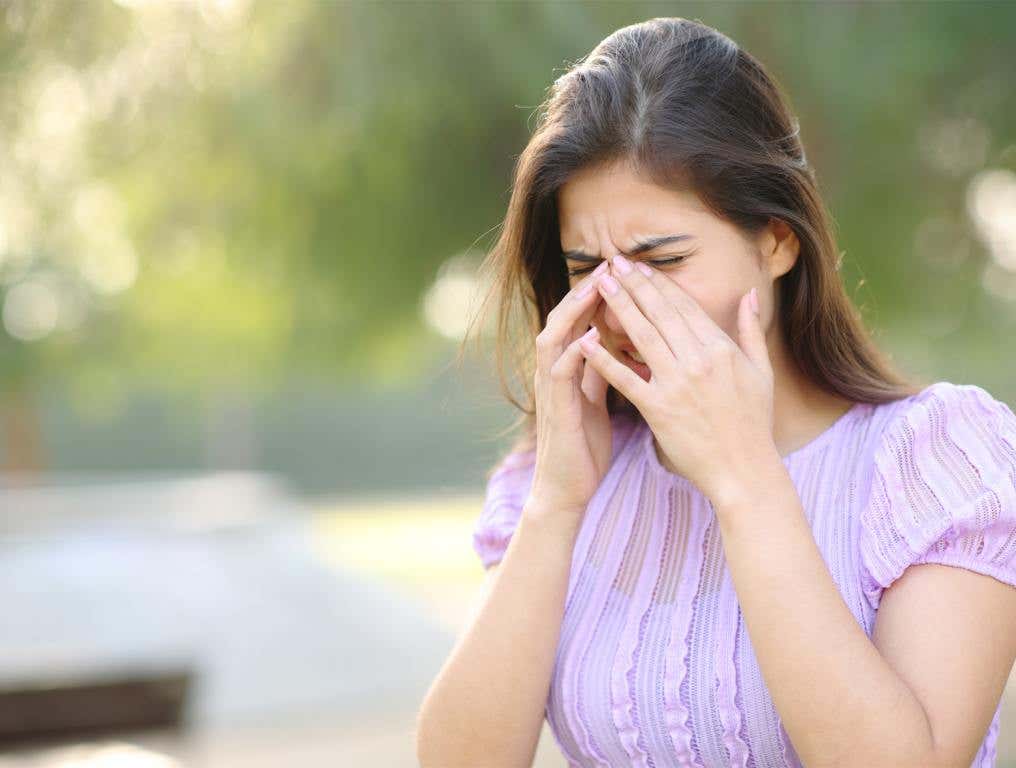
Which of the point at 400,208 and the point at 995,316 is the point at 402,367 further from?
the point at 995,316

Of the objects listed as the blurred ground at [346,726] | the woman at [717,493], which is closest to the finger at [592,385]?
the woman at [717,493]

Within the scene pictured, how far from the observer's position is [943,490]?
1.76 meters

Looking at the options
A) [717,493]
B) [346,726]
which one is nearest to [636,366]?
[717,493]

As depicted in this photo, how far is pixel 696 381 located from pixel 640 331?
123mm

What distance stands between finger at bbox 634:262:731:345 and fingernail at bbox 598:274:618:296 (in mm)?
40

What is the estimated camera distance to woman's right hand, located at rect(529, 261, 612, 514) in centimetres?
190

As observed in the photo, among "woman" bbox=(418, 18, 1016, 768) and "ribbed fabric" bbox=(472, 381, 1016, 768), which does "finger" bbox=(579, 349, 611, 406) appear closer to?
"woman" bbox=(418, 18, 1016, 768)

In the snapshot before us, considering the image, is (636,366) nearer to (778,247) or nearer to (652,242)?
(652,242)

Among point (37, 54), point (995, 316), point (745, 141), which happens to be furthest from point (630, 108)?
point (995, 316)

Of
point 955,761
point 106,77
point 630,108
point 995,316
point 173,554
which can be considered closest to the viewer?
point 955,761

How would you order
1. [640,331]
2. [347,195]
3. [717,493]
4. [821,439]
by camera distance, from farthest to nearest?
[347,195], [821,439], [640,331], [717,493]

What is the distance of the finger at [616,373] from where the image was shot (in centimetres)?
175

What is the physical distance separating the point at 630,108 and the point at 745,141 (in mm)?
183

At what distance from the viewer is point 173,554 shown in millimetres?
9742
